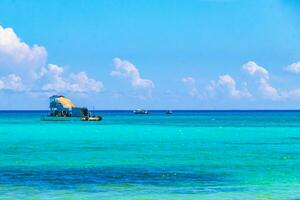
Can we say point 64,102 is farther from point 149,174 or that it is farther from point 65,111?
point 149,174

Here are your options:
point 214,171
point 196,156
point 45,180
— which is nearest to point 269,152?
point 196,156

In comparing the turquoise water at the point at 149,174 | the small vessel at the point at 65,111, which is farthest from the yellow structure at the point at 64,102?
the turquoise water at the point at 149,174

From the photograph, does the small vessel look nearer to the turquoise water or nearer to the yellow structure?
the yellow structure

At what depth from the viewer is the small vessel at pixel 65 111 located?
164750 mm

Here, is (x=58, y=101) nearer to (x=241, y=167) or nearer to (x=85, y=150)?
(x=85, y=150)

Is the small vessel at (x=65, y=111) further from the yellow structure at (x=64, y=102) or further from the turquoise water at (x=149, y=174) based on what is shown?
the turquoise water at (x=149, y=174)

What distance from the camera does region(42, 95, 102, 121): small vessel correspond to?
165m

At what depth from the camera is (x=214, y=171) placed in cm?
3859

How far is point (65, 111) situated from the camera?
548 ft

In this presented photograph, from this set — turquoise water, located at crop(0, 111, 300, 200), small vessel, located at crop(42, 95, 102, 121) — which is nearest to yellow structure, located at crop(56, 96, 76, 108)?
small vessel, located at crop(42, 95, 102, 121)

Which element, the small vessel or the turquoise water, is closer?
the turquoise water

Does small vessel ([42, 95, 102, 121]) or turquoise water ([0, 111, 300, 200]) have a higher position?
small vessel ([42, 95, 102, 121])

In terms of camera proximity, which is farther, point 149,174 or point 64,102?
point 64,102

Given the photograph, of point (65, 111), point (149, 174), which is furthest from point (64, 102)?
point (149, 174)
